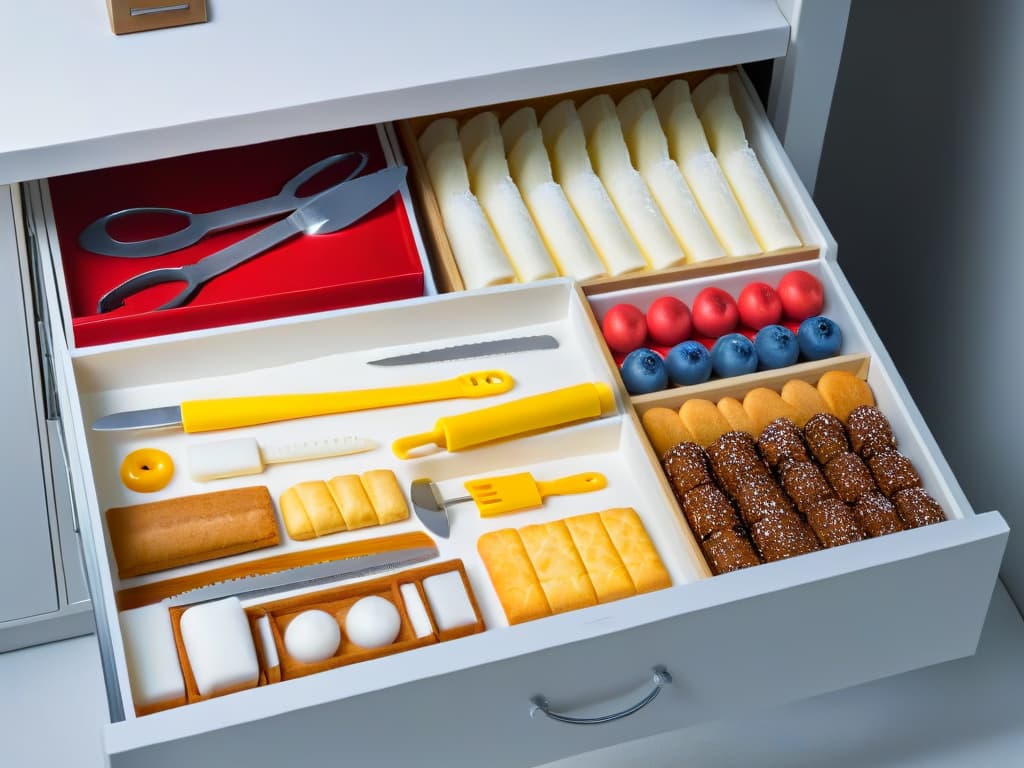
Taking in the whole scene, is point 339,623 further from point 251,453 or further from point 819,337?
point 819,337

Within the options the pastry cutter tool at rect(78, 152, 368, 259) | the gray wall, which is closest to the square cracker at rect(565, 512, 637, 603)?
the pastry cutter tool at rect(78, 152, 368, 259)

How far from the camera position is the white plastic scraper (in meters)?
1.07

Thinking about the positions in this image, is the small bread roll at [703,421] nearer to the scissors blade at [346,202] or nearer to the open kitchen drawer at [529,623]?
the open kitchen drawer at [529,623]

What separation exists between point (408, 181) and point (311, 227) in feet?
0.44

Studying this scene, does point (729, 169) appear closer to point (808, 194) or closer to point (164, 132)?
point (808, 194)

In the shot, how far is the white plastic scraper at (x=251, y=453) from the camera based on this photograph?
1074mm

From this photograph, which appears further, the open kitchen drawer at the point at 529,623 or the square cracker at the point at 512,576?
the square cracker at the point at 512,576

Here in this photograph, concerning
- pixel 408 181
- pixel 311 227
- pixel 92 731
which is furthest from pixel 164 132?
pixel 92 731

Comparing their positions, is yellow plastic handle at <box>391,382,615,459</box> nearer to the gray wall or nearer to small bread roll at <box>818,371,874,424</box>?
small bread roll at <box>818,371,874,424</box>

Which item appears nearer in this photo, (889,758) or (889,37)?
(889,758)

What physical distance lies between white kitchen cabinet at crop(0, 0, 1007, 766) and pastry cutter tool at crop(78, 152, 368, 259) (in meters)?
0.06

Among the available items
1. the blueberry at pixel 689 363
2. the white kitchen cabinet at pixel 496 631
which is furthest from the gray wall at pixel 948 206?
the blueberry at pixel 689 363

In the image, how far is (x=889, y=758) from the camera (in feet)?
4.86

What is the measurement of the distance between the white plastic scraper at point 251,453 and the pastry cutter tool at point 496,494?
71mm
